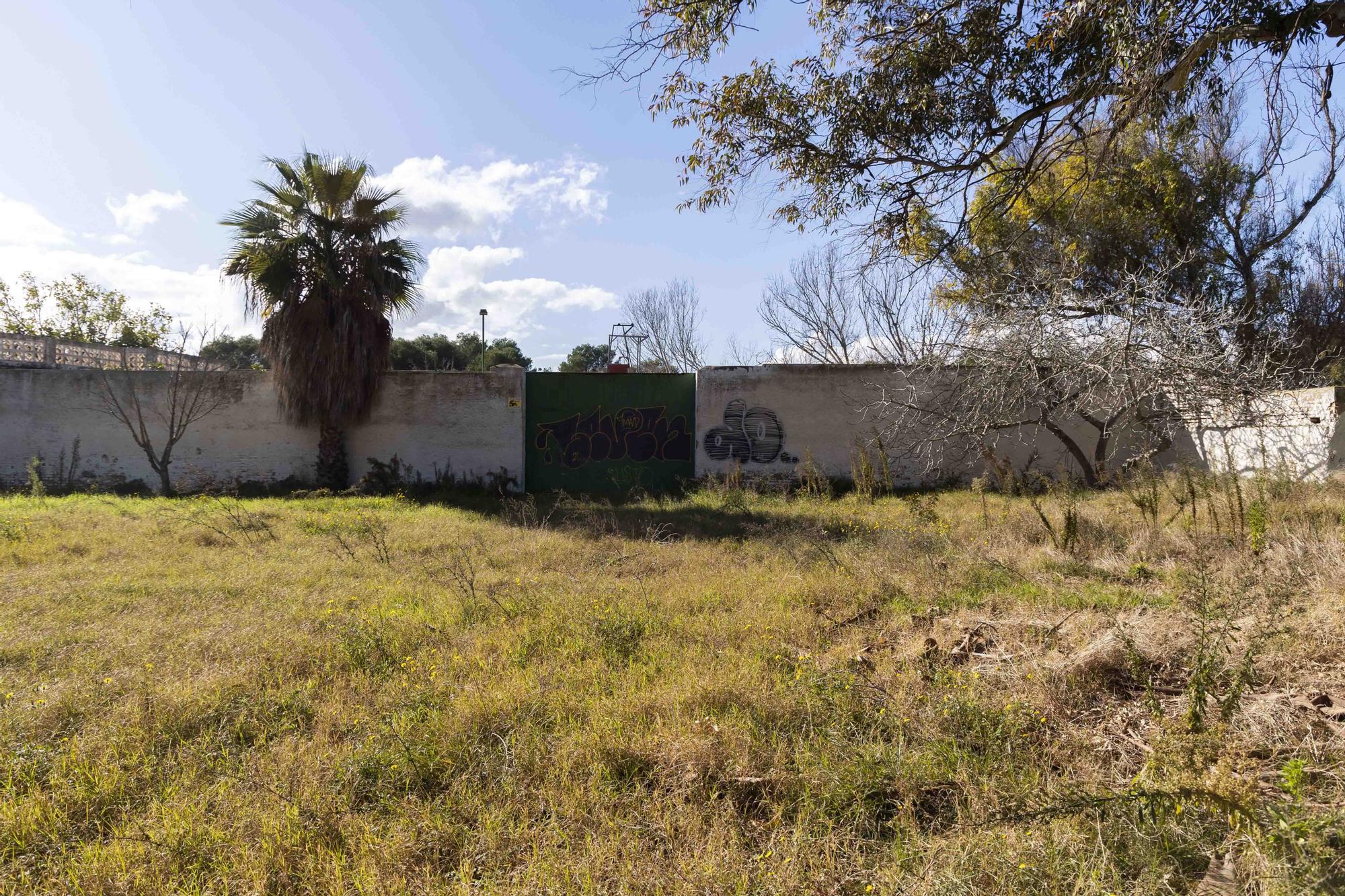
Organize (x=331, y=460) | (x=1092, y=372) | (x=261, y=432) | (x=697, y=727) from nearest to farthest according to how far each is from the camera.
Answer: (x=697, y=727) < (x=1092, y=372) < (x=331, y=460) < (x=261, y=432)

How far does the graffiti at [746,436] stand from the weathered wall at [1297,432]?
585cm

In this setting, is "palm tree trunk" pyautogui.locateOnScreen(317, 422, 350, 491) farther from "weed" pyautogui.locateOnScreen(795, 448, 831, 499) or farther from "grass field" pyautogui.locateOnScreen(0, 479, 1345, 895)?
"weed" pyautogui.locateOnScreen(795, 448, 831, 499)

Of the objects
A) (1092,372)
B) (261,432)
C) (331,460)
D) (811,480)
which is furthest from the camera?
(261,432)

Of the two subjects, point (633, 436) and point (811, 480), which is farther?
point (633, 436)

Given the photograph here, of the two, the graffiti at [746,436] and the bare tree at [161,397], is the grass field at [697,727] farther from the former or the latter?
the bare tree at [161,397]

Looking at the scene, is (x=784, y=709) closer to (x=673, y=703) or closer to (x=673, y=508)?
(x=673, y=703)

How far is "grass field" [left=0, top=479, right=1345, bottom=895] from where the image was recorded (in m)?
2.16

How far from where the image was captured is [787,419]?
12.2 metres

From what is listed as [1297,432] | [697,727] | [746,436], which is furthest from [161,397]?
[1297,432]

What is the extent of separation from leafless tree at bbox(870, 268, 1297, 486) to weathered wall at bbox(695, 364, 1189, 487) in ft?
3.21

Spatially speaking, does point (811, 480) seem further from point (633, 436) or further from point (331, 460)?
point (331, 460)

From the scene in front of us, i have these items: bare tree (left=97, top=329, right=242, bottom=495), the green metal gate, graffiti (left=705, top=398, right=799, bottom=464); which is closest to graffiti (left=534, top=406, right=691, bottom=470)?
the green metal gate

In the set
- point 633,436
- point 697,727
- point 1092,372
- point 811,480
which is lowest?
point 697,727

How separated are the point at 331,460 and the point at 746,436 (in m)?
7.00
